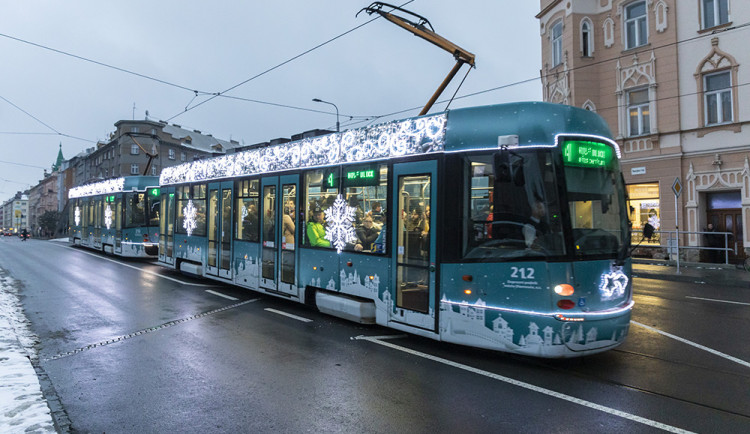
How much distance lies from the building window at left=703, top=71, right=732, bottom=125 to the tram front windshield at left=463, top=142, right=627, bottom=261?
16.8 m

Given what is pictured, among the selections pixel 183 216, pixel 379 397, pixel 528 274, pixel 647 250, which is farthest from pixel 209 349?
pixel 647 250

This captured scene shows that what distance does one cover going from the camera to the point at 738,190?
1775 cm

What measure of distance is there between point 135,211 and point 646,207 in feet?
74.2

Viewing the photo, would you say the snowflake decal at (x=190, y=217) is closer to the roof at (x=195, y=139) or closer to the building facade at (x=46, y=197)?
the roof at (x=195, y=139)

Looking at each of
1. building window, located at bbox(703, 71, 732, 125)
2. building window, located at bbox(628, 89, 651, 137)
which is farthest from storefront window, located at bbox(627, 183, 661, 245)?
building window, located at bbox(703, 71, 732, 125)

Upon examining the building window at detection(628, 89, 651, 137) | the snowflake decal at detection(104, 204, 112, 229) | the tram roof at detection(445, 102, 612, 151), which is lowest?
the snowflake decal at detection(104, 204, 112, 229)

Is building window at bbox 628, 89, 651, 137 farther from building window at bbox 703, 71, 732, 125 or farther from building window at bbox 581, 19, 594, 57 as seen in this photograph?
building window at bbox 581, 19, 594, 57

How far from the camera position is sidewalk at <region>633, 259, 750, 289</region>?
13503 mm

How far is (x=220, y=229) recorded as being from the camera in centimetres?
1156

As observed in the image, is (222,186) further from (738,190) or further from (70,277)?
(738,190)

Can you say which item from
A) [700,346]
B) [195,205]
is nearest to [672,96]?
[700,346]

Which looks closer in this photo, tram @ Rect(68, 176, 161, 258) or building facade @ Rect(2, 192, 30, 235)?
tram @ Rect(68, 176, 161, 258)

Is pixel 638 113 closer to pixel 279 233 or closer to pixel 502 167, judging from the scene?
pixel 279 233

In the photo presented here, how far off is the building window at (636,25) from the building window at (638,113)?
7.34 ft
